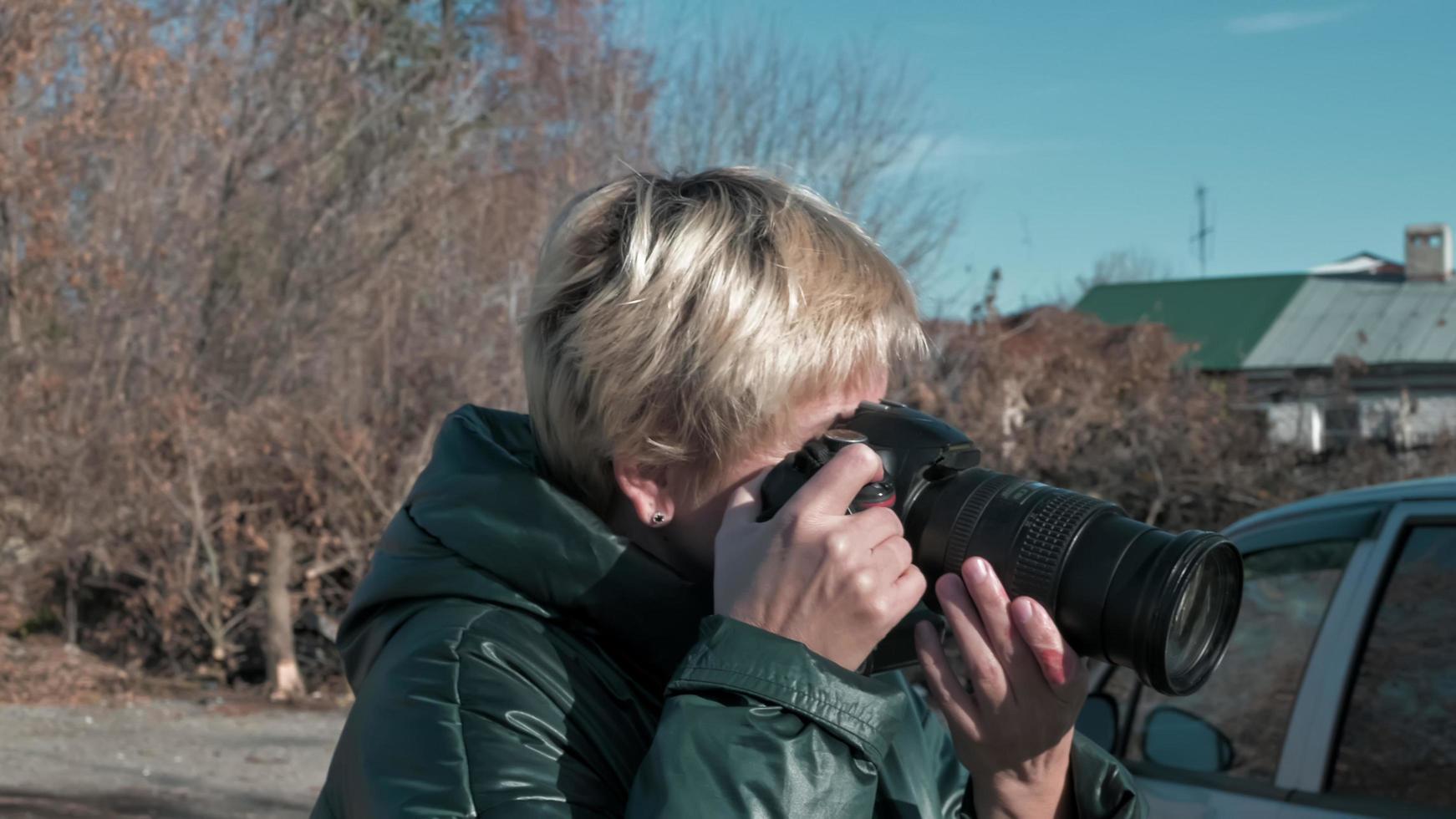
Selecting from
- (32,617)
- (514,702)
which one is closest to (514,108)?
(32,617)

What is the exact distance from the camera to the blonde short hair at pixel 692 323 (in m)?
1.44

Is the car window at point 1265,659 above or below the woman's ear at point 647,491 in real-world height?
below

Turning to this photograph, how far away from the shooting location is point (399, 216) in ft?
41.9

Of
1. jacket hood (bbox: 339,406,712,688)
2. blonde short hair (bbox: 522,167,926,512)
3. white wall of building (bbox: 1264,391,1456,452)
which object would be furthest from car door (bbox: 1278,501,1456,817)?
white wall of building (bbox: 1264,391,1456,452)

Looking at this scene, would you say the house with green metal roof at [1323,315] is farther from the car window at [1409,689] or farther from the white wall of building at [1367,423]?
the car window at [1409,689]

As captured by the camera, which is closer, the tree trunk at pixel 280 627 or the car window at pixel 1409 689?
the car window at pixel 1409 689

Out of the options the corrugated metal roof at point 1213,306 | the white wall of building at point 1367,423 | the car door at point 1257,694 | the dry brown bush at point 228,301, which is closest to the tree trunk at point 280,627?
the dry brown bush at point 228,301

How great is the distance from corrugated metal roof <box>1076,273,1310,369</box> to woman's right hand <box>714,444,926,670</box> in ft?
89.0

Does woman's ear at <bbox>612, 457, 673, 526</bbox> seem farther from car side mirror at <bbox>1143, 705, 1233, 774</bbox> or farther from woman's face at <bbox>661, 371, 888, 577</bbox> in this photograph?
car side mirror at <bbox>1143, 705, 1233, 774</bbox>

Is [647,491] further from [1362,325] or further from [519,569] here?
[1362,325]

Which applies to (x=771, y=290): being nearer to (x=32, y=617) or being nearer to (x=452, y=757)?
(x=452, y=757)

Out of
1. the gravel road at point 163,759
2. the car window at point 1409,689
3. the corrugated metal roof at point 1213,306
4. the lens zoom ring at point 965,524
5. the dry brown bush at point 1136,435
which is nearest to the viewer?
the lens zoom ring at point 965,524

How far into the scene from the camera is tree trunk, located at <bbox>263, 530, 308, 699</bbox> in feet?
28.8

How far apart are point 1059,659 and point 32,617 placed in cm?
940
